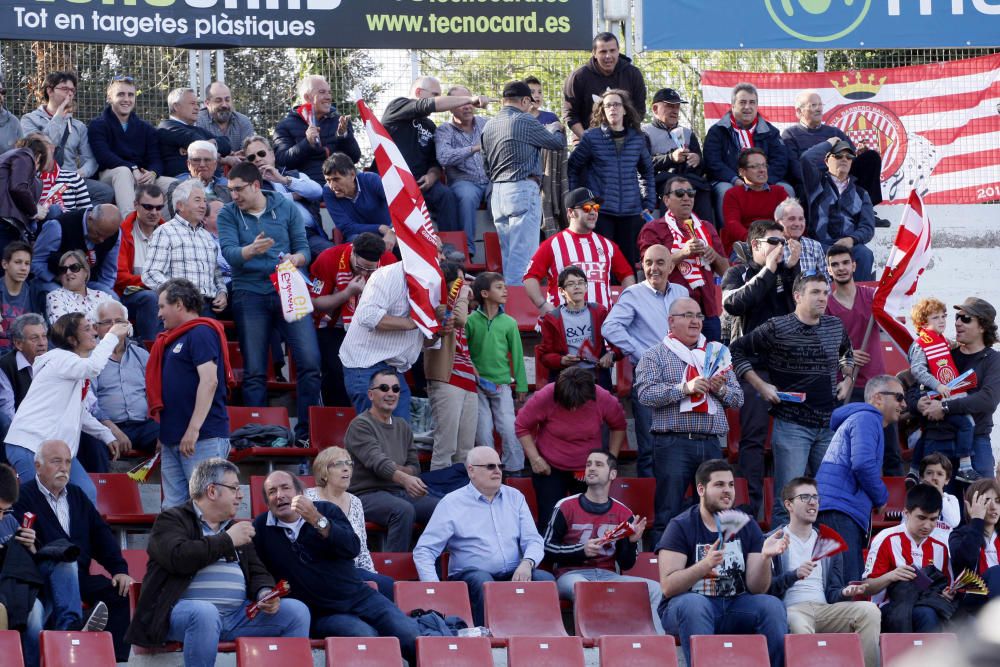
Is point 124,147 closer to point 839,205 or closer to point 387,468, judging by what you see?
point 387,468

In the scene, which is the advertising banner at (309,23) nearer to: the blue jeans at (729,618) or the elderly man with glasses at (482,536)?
the elderly man with glasses at (482,536)

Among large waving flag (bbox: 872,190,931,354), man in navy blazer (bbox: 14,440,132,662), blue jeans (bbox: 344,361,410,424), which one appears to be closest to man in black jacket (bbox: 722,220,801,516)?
large waving flag (bbox: 872,190,931,354)

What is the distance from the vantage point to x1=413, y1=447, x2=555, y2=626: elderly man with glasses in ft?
25.5

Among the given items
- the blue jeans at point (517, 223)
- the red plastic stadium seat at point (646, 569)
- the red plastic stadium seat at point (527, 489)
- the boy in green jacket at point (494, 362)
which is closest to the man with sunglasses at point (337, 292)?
the boy in green jacket at point (494, 362)

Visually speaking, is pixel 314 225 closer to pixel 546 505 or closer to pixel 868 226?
pixel 546 505

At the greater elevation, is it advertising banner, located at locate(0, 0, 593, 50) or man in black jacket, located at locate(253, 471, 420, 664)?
advertising banner, located at locate(0, 0, 593, 50)

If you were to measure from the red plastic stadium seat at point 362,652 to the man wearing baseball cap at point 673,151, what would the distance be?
5.52 metres

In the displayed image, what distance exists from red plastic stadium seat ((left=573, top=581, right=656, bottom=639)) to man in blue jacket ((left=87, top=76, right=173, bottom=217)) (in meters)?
4.70

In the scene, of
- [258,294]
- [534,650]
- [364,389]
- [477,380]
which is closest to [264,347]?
[258,294]

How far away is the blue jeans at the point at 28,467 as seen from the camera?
24.9 ft

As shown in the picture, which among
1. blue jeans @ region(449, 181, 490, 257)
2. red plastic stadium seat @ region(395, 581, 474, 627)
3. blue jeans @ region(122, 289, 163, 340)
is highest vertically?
blue jeans @ region(449, 181, 490, 257)

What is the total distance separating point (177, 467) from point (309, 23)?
5999mm

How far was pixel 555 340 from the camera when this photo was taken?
938 cm

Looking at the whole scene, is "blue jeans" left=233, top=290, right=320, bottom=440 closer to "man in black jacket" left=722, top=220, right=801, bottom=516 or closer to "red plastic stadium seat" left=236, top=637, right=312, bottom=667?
"man in black jacket" left=722, top=220, right=801, bottom=516
